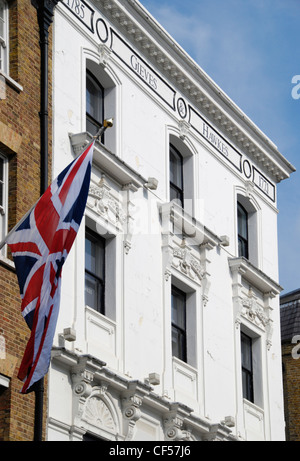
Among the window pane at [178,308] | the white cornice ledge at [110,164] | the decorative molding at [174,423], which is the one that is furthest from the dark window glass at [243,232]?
the decorative molding at [174,423]

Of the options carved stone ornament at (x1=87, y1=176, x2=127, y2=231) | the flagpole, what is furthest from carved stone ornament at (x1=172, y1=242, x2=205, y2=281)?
the flagpole

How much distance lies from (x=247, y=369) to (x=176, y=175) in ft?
17.8

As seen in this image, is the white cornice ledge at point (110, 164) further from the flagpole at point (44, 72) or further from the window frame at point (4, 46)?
the window frame at point (4, 46)

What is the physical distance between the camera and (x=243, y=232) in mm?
33625

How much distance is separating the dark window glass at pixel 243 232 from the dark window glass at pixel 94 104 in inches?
281

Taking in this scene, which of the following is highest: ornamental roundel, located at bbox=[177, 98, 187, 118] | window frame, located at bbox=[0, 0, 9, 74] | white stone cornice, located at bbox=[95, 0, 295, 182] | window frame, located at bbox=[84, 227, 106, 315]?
white stone cornice, located at bbox=[95, 0, 295, 182]

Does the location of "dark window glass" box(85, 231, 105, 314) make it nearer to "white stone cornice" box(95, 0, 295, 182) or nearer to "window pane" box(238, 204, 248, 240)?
"white stone cornice" box(95, 0, 295, 182)

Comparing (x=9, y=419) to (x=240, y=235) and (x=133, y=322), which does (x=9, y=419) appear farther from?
(x=240, y=235)

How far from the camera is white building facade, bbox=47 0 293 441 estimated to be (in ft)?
82.1

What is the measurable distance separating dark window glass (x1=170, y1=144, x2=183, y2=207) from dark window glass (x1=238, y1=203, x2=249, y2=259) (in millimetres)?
3298

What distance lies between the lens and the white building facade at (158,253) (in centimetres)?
2502

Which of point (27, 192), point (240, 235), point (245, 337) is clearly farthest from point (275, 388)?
point (27, 192)

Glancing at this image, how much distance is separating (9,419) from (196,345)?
26.3ft

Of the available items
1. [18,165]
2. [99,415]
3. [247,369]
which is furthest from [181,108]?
[99,415]
